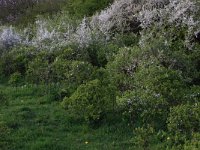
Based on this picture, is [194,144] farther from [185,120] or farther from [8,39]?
[8,39]

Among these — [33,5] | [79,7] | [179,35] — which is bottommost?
[179,35]

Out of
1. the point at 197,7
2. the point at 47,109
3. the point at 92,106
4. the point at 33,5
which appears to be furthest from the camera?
the point at 33,5

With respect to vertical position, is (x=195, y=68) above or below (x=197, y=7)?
below

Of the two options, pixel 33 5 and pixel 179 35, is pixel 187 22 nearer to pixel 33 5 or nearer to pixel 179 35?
pixel 179 35

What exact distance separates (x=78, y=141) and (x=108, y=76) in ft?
7.76

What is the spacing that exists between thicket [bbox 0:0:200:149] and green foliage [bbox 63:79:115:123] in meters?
0.02

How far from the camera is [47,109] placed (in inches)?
409

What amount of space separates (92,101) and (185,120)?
2.34 meters

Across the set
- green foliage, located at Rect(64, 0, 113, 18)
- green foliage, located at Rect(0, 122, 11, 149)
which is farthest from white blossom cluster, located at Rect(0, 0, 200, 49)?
green foliage, located at Rect(0, 122, 11, 149)

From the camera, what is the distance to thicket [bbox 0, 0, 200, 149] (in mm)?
8602

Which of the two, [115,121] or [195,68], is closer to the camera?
[115,121]

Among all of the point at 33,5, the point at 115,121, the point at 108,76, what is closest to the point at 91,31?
the point at 108,76

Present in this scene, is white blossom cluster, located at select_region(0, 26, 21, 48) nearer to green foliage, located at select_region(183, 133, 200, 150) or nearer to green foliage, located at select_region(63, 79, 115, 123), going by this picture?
green foliage, located at select_region(63, 79, 115, 123)

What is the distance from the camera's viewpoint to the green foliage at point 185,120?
7.27 metres
